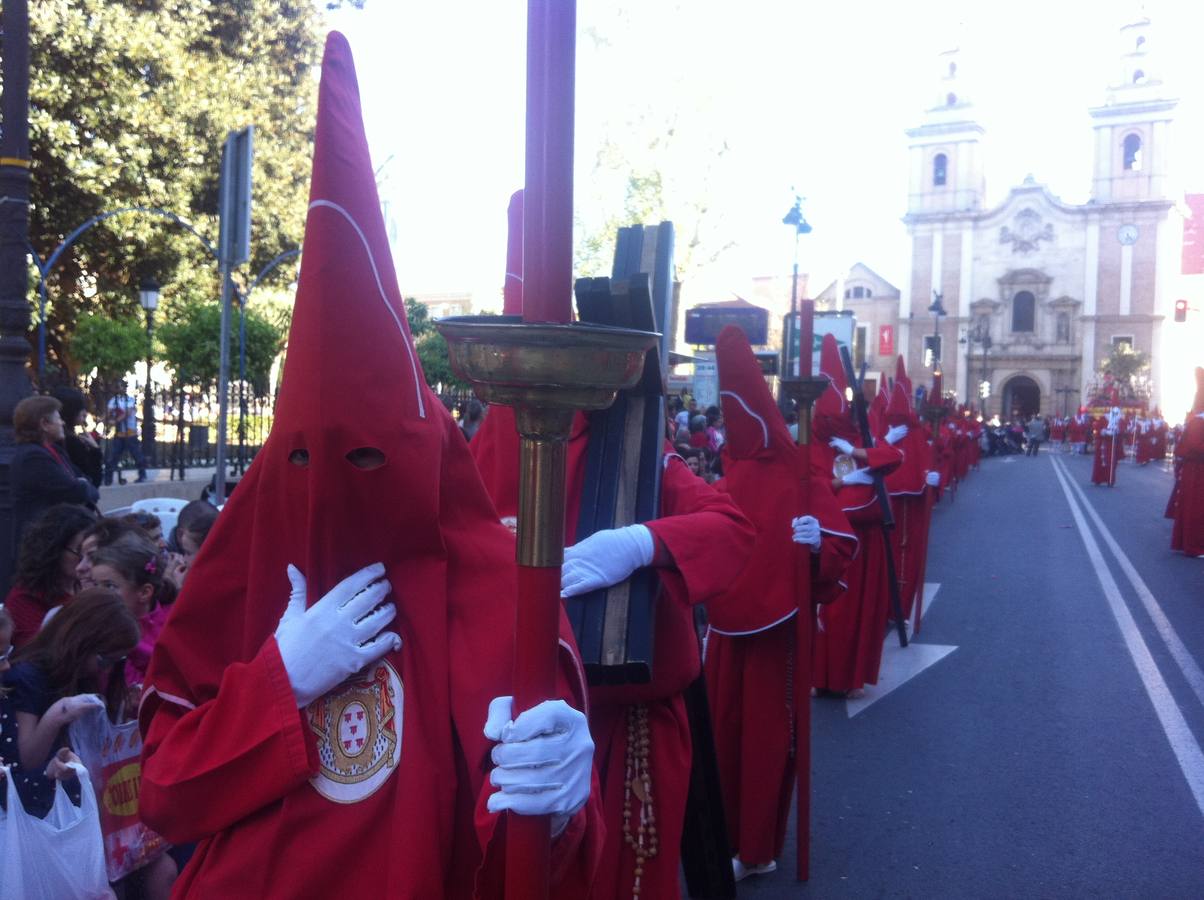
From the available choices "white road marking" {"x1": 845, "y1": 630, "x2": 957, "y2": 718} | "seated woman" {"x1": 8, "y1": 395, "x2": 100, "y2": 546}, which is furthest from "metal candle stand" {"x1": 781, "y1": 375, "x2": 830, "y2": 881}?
"seated woman" {"x1": 8, "y1": 395, "x2": 100, "y2": 546}

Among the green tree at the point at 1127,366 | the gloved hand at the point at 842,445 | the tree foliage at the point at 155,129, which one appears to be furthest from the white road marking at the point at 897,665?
the green tree at the point at 1127,366

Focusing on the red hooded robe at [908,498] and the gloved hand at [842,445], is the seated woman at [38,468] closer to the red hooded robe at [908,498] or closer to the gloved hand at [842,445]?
the gloved hand at [842,445]

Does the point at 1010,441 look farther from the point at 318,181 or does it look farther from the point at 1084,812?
the point at 318,181

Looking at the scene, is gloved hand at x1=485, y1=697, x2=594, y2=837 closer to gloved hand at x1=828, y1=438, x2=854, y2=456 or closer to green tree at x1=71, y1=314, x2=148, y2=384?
gloved hand at x1=828, y1=438, x2=854, y2=456

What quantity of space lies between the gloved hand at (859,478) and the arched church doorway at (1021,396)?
233 ft

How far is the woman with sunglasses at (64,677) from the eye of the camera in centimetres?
318

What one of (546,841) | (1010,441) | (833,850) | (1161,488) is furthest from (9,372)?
(1010,441)

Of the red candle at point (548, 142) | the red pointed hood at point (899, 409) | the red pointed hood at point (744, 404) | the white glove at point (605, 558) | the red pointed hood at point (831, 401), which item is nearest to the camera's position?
the red candle at point (548, 142)

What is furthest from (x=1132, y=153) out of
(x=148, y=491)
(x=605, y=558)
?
(x=605, y=558)

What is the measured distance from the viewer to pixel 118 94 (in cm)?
1933

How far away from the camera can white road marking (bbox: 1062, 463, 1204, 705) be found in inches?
328

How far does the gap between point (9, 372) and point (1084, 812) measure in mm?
6408

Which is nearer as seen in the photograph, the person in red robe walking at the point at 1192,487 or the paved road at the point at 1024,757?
the paved road at the point at 1024,757

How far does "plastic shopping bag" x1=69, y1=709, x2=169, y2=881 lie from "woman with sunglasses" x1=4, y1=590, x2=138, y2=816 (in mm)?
73
